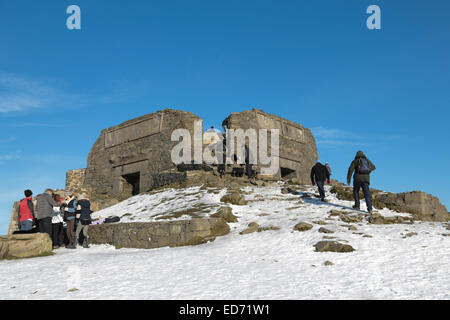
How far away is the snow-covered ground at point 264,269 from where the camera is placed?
4.75 m

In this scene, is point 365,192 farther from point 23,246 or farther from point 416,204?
point 23,246

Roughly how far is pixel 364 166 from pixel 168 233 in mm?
5323

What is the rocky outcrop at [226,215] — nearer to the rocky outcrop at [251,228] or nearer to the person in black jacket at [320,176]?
the rocky outcrop at [251,228]

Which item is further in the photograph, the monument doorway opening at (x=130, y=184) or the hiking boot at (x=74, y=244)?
the monument doorway opening at (x=130, y=184)

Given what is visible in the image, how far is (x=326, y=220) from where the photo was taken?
8.81 m

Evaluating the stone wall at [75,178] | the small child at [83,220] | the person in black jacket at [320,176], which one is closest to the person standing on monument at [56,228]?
the small child at [83,220]

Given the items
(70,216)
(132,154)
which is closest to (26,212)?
(70,216)

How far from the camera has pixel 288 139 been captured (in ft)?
67.6

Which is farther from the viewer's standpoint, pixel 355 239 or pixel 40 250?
pixel 40 250

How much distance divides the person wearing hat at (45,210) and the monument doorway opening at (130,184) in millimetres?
10957

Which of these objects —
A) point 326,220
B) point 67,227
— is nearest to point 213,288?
point 326,220
